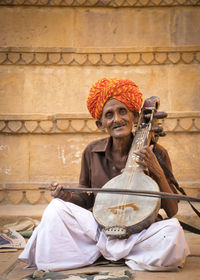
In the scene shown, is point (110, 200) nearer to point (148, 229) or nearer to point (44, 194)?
point (148, 229)

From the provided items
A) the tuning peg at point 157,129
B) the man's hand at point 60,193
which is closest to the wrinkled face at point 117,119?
the tuning peg at point 157,129

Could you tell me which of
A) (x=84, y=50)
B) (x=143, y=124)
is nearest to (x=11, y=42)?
(x=84, y=50)

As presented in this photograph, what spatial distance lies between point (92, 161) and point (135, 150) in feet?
1.47

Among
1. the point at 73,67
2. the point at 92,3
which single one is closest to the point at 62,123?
the point at 73,67

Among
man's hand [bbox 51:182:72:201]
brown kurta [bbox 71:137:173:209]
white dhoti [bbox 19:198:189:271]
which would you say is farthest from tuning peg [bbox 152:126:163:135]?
man's hand [bbox 51:182:72:201]


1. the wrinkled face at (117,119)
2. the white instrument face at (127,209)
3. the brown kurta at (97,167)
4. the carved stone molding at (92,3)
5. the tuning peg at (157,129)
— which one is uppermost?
the carved stone molding at (92,3)

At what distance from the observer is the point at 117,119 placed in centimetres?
283

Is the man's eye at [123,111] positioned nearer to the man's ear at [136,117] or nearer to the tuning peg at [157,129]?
the man's ear at [136,117]

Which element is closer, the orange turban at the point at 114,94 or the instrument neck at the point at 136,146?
the instrument neck at the point at 136,146

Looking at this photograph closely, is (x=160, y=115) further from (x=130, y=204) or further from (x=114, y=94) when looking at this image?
(x=130, y=204)

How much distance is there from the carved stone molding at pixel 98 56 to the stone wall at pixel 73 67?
0.01 meters

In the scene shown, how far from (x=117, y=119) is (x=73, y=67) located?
2.11 m

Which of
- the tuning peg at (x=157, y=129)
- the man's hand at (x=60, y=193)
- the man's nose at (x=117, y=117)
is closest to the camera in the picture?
the man's hand at (x=60, y=193)

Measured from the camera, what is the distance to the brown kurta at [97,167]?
9.59 ft
